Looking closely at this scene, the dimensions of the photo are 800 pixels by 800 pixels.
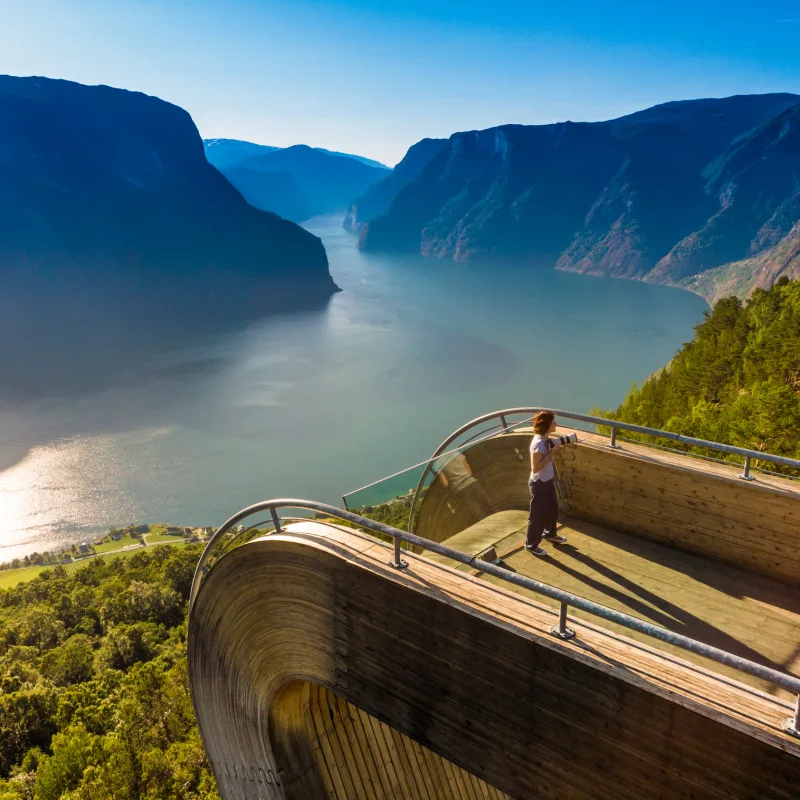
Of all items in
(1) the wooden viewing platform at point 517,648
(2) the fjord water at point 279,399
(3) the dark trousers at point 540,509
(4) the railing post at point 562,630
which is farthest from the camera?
(2) the fjord water at point 279,399

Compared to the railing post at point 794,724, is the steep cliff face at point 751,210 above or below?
above

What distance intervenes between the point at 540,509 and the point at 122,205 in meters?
165

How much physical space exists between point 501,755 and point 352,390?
218 ft

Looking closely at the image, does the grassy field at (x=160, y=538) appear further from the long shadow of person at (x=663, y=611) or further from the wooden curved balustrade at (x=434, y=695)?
the long shadow of person at (x=663, y=611)

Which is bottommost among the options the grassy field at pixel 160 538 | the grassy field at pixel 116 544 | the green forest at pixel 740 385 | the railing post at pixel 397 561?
the grassy field at pixel 116 544

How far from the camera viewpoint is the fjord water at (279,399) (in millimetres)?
51469

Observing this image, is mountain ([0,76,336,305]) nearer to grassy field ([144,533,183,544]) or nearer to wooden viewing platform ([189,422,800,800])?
grassy field ([144,533,183,544])

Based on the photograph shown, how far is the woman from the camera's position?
541cm

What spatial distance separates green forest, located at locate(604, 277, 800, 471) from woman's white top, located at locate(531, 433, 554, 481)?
1281cm

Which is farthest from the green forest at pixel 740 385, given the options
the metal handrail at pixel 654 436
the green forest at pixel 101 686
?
the green forest at pixel 101 686

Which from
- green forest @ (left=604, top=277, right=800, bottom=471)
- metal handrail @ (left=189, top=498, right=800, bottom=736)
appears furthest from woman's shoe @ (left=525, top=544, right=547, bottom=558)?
green forest @ (left=604, top=277, right=800, bottom=471)

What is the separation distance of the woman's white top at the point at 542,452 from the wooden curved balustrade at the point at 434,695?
5.22 feet

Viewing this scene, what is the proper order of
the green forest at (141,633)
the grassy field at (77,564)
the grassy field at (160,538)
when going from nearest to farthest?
the green forest at (141,633) < the grassy field at (77,564) < the grassy field at (160,538)

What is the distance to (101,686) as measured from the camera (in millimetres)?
27188
